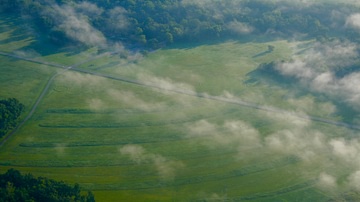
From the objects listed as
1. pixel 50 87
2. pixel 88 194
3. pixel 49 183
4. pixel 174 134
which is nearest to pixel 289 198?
pixel 174 134


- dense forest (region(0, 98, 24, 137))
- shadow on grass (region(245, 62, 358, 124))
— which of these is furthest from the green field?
dense forest (region(0, 98, 24, 137))

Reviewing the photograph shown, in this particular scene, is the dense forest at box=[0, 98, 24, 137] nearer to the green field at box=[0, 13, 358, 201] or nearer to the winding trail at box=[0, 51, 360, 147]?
the winding trail at box=[0, 51, 360, 147]

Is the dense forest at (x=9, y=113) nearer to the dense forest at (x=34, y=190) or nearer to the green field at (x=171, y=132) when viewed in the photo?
the green field at (x=171, y=132)

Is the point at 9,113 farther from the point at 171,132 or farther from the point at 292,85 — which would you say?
the point at 292,85

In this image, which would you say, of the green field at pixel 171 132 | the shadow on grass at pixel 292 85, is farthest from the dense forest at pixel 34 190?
the shadow on grass at pixel 292 85

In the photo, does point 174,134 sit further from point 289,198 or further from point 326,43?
point 326,43
